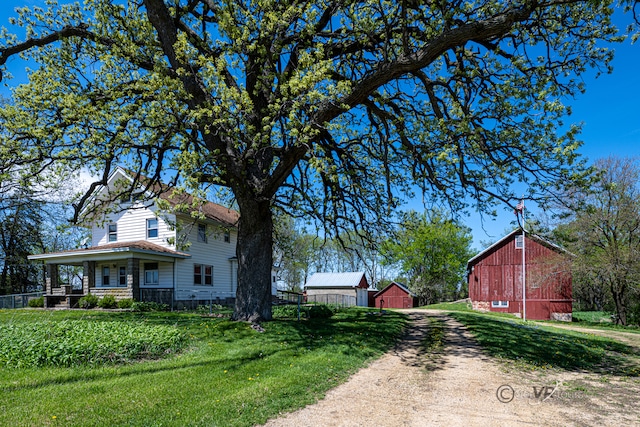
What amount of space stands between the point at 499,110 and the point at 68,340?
10974mm

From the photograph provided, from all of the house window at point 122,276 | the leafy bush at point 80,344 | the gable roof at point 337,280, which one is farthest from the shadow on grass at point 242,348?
the gable roof at point 337,280

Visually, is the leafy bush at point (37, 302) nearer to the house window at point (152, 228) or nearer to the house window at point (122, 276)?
the house window at point (122, 276)

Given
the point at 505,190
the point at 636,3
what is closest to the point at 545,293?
the point at 505,190

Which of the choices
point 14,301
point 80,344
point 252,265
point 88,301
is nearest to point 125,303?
point 88,301

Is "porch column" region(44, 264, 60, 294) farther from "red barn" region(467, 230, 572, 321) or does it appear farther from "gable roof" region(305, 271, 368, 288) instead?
"red barn" region(467, 230, 572, 321)

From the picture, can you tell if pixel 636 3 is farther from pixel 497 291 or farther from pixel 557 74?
pixel 497 291

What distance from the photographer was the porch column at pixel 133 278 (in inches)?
808

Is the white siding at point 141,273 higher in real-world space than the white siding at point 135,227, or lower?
lower

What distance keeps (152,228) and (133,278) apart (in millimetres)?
4074

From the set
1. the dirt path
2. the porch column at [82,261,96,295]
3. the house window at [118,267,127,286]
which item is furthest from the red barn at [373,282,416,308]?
the dirt path

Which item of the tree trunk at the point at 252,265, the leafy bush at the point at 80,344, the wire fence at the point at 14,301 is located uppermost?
the tree trunk at the point at 252,265

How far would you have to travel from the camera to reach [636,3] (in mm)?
7418

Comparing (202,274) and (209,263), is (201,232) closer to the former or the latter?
(209,263)

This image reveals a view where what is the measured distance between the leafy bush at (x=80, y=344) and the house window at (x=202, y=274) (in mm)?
16047
